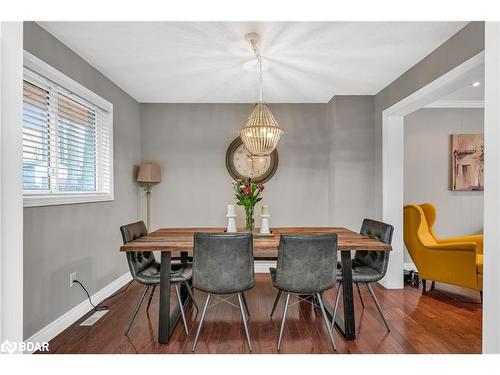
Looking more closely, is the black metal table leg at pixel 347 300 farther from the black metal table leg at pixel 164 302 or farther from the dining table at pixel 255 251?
the black metal table leg at pixel 164 302

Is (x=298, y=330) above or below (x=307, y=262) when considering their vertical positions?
below

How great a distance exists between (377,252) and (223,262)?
56.9 inches

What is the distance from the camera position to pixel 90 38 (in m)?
2.42

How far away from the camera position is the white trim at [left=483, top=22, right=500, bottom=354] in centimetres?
137

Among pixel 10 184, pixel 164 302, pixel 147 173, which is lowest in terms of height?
pixel 164 302

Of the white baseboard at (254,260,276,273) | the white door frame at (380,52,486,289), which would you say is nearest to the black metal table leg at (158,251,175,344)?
the white baseboard at (254,260,276,273)

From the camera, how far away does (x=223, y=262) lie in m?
2.12

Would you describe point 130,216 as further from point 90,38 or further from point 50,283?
point 90,38

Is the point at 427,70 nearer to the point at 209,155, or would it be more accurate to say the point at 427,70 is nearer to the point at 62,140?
the point at 209,155

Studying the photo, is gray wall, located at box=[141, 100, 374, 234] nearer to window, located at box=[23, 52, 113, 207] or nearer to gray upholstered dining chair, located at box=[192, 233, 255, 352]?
window, located at box=[23, 52, 113, 207]

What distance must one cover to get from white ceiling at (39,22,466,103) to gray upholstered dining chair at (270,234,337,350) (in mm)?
1601

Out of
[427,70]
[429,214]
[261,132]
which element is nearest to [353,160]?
[429,214]
